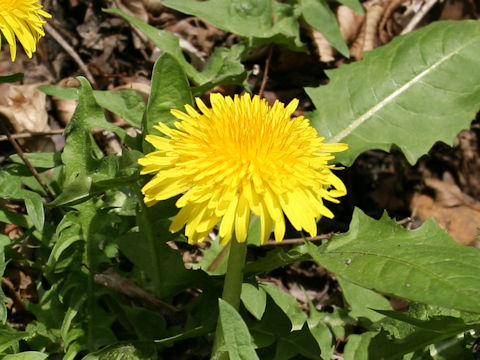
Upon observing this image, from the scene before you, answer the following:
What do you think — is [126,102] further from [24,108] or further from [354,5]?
[354,5]

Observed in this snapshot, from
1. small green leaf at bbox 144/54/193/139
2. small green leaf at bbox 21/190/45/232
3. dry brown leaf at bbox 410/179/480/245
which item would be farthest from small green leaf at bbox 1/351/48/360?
dry brown leaf at bbox 410/179/480/245

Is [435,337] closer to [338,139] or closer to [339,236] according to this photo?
[339,236]

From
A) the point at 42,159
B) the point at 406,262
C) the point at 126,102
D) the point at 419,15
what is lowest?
the point at 42,159

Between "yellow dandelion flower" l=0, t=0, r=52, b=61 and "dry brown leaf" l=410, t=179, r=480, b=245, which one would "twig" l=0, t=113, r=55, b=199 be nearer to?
"yellow dandelion flower" l=0, t=0, r=52, b=61

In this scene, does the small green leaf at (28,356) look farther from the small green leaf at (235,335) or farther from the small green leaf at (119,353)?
the small green leaf at (235,335)

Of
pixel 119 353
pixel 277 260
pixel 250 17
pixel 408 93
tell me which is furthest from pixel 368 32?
pixel 119 353
